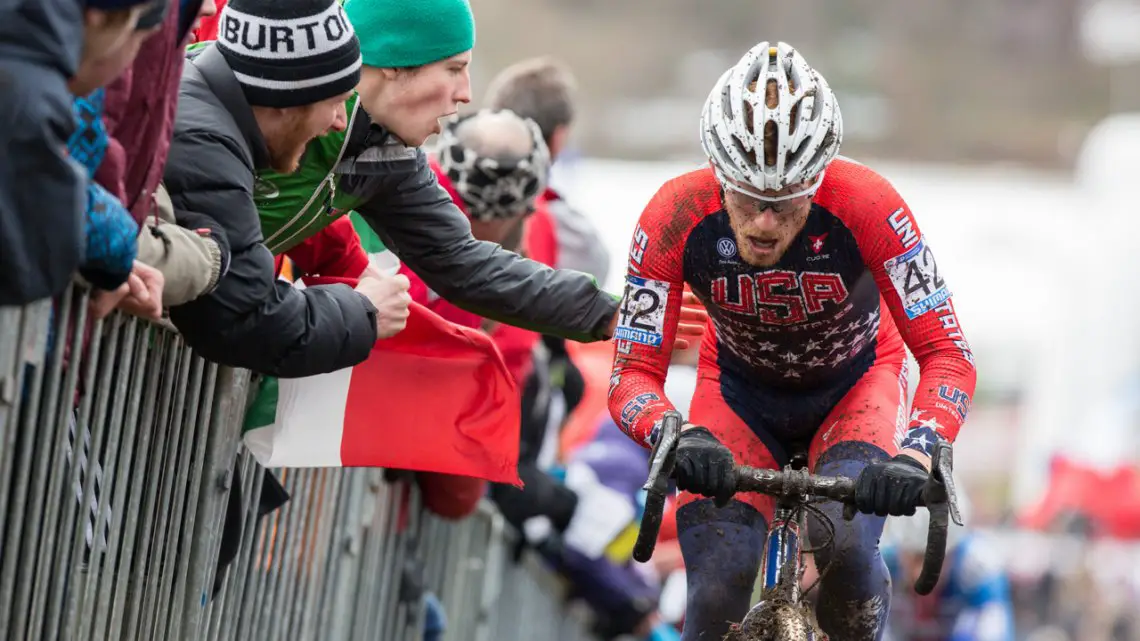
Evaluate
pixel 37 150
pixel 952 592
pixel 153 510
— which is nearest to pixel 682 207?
pixel 153 510

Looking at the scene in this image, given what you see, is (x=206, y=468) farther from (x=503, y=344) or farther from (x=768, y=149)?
(x=503, y=344)

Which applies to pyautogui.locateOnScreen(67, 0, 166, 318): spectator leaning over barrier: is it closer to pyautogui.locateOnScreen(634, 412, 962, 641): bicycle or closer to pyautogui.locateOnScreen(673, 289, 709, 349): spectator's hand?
pyautogui.locateOnScreen(634, 412, 962, 641): bicycle

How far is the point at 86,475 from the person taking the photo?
4.82 metres

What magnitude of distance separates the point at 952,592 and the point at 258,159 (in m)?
8.20

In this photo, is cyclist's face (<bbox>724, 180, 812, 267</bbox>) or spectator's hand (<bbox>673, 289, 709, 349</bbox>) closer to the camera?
cyclist's face (<bbox>724, 180, 812, 267</bbox>)

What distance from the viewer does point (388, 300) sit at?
604cm

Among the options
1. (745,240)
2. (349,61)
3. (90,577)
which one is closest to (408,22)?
(349,61)

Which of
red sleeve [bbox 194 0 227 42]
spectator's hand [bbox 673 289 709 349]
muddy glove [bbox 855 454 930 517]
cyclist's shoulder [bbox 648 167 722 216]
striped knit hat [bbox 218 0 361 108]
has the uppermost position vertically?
red sleeve [bbox 194 0 227 42]

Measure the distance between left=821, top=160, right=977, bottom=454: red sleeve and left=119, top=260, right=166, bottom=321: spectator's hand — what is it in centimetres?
240

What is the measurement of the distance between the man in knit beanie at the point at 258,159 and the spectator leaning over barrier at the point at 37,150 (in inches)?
41.4

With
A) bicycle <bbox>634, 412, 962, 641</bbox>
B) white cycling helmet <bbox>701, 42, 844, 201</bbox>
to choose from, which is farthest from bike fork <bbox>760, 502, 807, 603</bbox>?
white cycling helmet <bbox>701, 42, 844, 201</bbox>

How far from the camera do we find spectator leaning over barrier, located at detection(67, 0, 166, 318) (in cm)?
424

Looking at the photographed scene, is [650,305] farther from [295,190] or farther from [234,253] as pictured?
[234,253]

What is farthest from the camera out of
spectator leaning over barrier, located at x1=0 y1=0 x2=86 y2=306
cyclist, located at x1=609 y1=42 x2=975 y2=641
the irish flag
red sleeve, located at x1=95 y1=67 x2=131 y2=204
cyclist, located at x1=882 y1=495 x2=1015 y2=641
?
cyclist, located at x1=882 y1=495 x2=1015 y2=641
